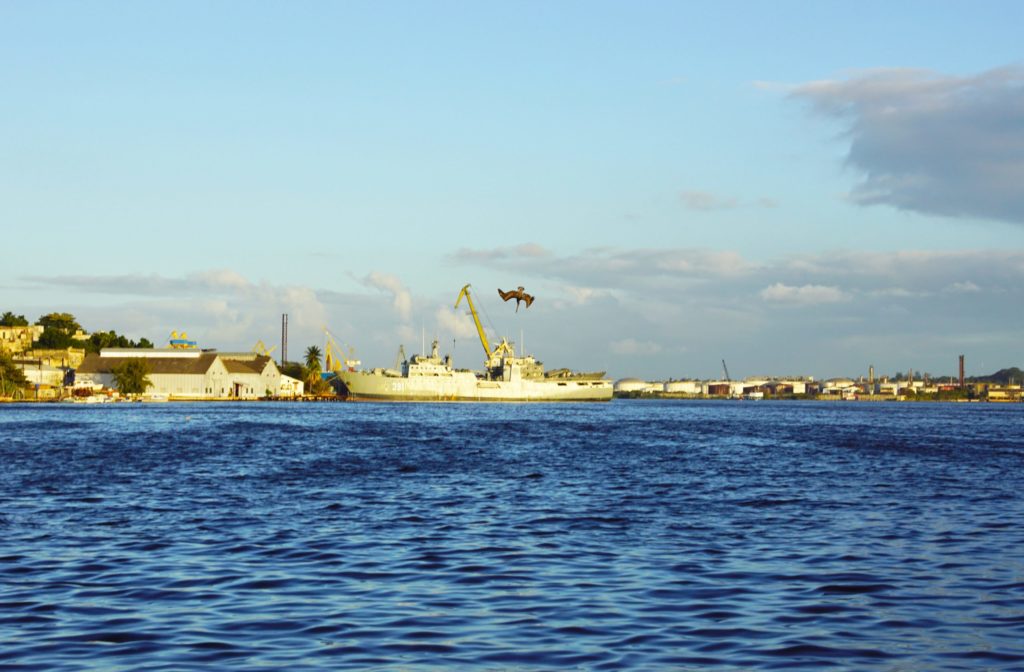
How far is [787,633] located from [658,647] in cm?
196

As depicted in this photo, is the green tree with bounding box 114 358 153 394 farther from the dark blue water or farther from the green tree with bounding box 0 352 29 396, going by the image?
the dark blue water

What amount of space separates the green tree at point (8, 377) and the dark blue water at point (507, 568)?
144 m

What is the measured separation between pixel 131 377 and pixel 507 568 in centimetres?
17736

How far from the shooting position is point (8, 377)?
6860 inches

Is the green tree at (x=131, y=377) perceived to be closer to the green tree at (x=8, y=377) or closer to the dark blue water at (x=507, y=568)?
the green tree at (x=8, y=377)

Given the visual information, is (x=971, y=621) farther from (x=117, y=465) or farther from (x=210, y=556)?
(x=117, y=465)

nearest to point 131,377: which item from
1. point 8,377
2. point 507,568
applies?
point 8,377

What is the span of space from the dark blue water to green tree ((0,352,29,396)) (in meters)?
144

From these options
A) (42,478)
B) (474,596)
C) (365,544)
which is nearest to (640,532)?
(365,544)

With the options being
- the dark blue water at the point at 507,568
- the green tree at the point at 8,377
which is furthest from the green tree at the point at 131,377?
the dark blue water at the point at 507,568

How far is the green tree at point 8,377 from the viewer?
171875 mm

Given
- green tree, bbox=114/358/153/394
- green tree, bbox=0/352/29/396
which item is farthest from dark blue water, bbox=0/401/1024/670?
green tree, bbox=114/358/153/394

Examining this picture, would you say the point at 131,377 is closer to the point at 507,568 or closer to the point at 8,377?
the point at 8,377

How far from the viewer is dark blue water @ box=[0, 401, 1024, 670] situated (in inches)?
509
